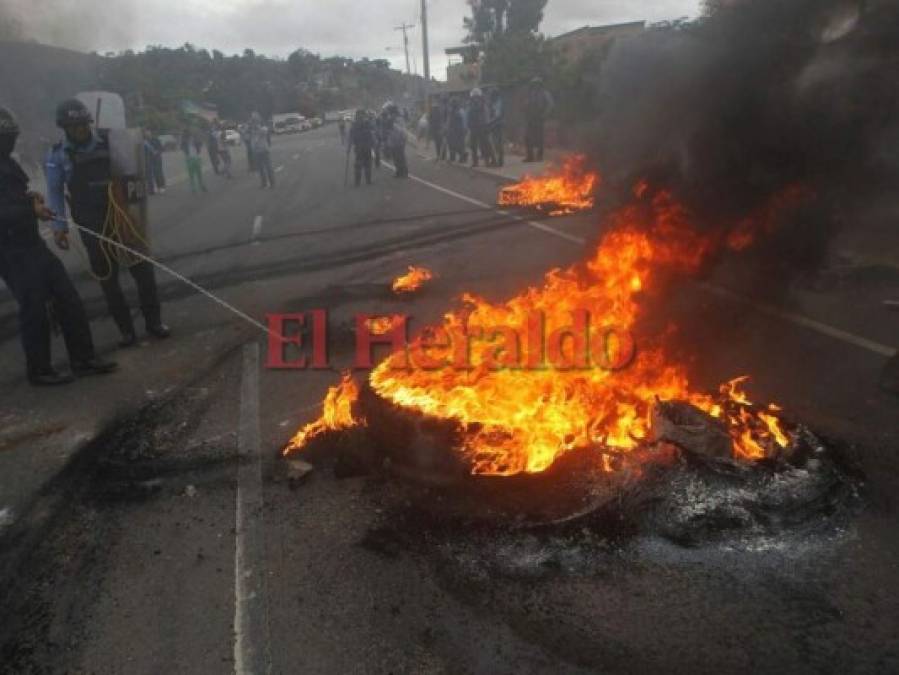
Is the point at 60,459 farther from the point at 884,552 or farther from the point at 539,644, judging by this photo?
the point at 884,552

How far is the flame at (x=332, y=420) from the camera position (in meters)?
4.56

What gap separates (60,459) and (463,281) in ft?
16.8

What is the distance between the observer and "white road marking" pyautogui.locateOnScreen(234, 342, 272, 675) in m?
2.89

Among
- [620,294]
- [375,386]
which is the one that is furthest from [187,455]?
[620,294]

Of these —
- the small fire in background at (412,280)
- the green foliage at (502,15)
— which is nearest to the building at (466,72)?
the green foliage at (502,15)

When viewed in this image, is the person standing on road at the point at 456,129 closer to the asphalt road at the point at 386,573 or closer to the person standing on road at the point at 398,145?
the person standing on road at the point at 398,145

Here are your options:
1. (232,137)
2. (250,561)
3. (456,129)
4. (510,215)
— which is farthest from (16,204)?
(232,137)

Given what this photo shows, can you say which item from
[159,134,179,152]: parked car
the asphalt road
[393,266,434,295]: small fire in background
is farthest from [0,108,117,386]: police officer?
[159,134,179,152]: parked car

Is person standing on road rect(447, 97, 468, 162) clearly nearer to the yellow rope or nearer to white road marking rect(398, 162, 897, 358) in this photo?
white road marking rect(398, 162, 897, 358)

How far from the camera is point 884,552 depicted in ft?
10.8

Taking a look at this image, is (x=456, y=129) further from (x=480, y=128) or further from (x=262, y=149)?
(x=262, y=149)

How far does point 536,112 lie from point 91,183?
589 inches

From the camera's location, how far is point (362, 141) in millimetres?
19141

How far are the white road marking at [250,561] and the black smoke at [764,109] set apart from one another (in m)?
3.66
